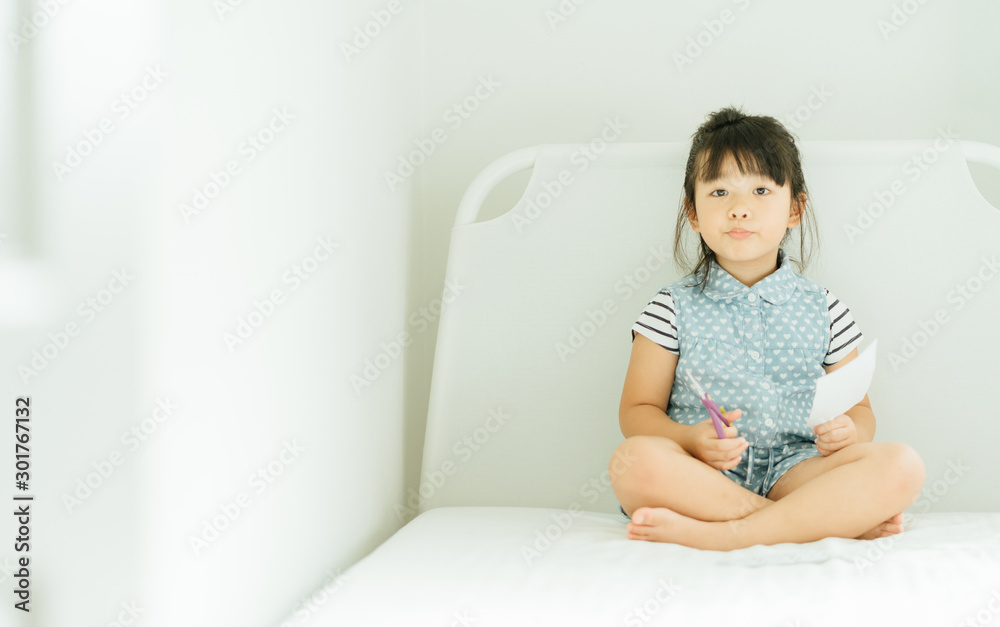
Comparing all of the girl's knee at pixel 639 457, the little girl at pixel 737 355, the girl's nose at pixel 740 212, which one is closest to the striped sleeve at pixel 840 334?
the little girl at pixel 737 355

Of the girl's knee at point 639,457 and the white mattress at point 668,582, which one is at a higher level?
the girl's knee at point 639,457

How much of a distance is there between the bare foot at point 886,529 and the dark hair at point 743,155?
1.38 ft

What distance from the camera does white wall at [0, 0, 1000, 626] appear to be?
0.53 meters

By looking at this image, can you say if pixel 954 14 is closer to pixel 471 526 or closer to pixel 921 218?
pixel 921 218

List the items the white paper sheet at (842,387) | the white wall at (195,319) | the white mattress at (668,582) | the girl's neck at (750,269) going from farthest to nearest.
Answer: the girl's neck at (750,269) → the white paper sheet at (842,387) → the white mattress at (668,582) → the white wall at (195,319)

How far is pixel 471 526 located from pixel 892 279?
784 mm

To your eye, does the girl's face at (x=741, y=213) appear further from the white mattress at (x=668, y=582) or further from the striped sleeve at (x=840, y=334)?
the white mattress at (x=668, y=582)

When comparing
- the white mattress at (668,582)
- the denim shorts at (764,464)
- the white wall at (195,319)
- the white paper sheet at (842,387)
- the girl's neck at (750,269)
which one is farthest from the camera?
the girl's neck at (750,269)

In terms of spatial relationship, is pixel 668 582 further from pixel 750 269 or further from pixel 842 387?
pixel 750 269

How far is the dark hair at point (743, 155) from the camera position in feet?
3.81

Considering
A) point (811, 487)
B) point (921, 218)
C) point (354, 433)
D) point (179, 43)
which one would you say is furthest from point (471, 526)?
point (921, 218)

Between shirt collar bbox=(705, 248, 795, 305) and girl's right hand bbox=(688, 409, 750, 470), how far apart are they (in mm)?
233

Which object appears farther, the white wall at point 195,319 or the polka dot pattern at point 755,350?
the polka dot pattern at point 755,350

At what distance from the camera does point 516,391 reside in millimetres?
1328
